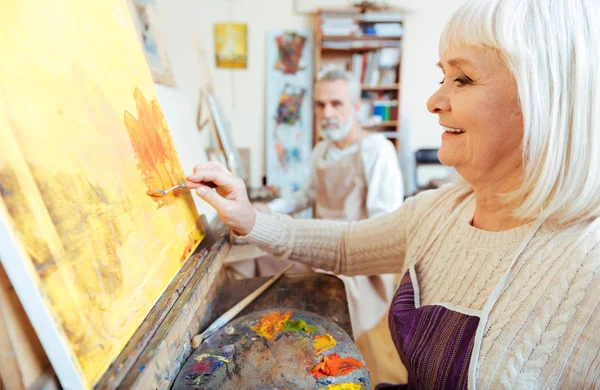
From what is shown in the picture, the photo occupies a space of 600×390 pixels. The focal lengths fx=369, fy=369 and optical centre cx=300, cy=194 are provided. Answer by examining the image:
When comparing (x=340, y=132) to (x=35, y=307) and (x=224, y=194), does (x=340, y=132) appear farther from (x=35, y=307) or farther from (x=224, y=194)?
(x=35, y=307)

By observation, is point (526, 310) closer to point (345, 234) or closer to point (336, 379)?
point (336, 379)

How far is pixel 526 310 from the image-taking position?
0.60 metres

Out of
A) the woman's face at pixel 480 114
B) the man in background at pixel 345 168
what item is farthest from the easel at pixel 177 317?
the man in background at pixel 345 168

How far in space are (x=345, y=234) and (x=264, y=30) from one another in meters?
3.07

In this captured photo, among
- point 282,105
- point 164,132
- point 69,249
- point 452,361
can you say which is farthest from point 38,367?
point 282,105

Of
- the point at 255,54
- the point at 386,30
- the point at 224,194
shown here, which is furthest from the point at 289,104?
the point at 224,194

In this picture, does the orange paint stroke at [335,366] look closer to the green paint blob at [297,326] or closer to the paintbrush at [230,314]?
the green paint blob at [297,326]

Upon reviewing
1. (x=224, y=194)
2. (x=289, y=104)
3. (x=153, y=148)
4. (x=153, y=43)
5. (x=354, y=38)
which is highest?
(x=354, y=38)

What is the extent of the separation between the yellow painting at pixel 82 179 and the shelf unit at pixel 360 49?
295 centimetres

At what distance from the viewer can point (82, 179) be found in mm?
461

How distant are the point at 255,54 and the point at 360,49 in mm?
1011

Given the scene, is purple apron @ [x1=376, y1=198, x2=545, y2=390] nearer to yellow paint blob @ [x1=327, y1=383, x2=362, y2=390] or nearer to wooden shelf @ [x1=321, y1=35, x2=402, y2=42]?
yellow paint blob @ [x1=327, y1=383, x2=362, y2=390]

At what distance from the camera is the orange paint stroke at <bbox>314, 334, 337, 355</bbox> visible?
673 mm

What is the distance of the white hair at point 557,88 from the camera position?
581 mm
